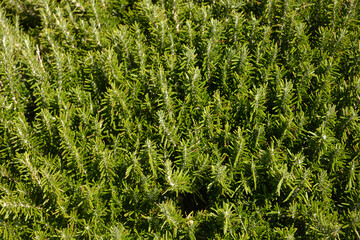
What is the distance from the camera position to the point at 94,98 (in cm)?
244

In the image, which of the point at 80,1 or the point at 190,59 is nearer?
the point at 190,59

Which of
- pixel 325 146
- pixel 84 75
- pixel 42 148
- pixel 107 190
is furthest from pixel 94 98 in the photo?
pixel 325 146

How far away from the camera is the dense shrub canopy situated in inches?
77.0

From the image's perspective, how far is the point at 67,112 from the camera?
2.18 metres

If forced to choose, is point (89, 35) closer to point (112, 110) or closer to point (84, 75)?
point (84, 75)

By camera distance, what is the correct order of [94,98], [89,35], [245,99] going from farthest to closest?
[89,35]
[94,98]
[245,99]

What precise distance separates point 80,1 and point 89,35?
0.39 m

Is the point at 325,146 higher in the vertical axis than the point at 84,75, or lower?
lower

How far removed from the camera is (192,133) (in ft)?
7.08

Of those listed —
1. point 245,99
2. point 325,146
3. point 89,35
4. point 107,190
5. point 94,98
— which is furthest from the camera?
point 89,35

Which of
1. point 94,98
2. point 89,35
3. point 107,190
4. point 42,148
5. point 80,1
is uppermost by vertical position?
point 80,1

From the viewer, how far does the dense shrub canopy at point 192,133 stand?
1956 mm

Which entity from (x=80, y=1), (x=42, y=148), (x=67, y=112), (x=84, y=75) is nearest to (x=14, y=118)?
(x=42, y=148)

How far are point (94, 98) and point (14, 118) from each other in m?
0.59
